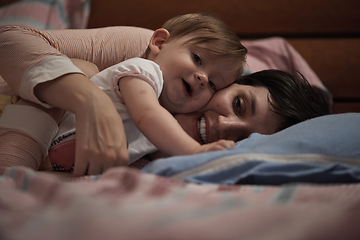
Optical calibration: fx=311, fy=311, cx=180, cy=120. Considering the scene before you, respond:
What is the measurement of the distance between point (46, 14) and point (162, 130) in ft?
4.29

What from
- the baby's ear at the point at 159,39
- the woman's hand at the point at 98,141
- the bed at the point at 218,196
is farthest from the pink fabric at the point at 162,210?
the baby's ear at the point at 159,39

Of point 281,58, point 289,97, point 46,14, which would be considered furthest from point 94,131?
point 281,58

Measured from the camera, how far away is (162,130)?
707 mm

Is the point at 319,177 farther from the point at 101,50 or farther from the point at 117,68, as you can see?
the point at 101,50

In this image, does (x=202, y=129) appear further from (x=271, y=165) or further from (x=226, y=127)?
(x=271, y=165)

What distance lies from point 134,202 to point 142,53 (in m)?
0.82

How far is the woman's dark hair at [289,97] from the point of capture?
3.43ft

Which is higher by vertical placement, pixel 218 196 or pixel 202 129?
pixel 218 196

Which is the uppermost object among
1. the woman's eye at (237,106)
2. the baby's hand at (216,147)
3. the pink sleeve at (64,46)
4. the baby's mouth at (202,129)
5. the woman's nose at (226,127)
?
the pink sleeve at (64,46)

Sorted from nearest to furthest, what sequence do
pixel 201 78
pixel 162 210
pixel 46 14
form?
1. pixel 162 210
2. pixel 201 78
3. pixel 46 14

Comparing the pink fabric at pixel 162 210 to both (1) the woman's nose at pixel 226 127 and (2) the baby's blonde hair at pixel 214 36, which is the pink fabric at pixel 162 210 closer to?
(1) the woman's nose at pixel 226 127

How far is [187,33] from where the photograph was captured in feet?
3.34

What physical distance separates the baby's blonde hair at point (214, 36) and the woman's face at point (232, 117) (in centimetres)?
10

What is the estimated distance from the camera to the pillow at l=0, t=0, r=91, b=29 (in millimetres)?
1616
